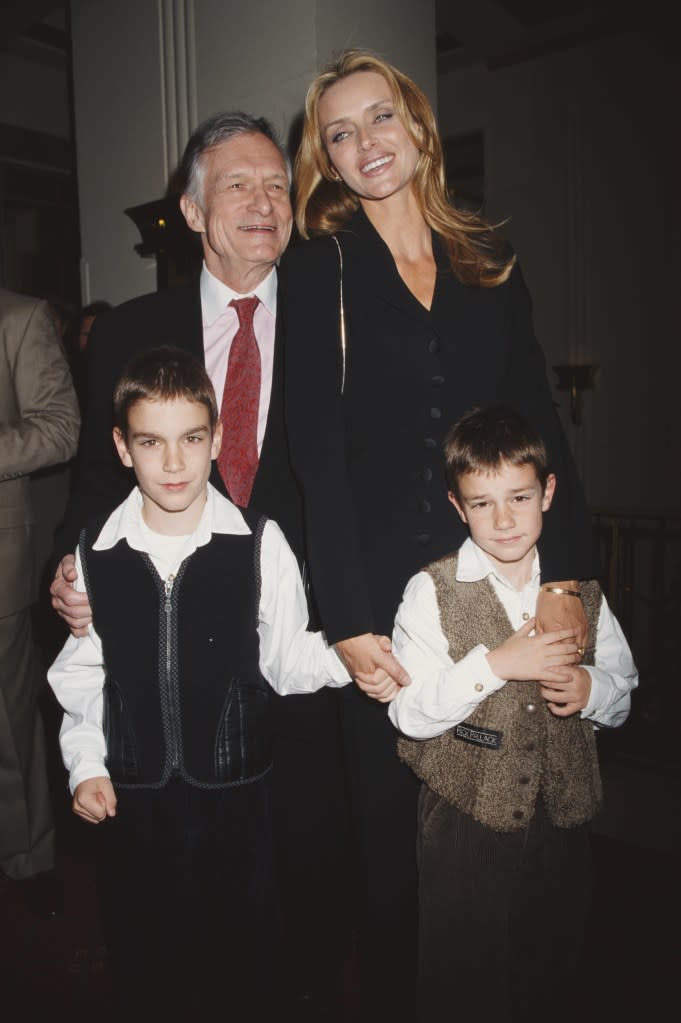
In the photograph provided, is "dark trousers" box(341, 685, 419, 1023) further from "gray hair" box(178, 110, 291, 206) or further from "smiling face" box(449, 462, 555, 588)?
"gray hair" box(178, 110, 291, 206)

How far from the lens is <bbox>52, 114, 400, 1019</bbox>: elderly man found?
167 centimetres

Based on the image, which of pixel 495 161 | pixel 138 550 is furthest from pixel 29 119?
pixel 138 550

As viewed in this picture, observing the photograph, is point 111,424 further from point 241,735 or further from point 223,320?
point 241,735

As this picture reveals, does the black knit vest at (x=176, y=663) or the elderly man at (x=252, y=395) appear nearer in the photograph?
the black knit vest at (x=176, y=663)

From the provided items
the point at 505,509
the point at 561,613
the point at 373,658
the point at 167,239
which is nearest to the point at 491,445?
the point at 505,509

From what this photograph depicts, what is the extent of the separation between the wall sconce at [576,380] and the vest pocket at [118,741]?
19.4ft

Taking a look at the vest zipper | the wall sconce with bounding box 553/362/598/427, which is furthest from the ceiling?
the vest zipper

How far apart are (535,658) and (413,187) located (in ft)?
3.18

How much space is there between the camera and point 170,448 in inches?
55.1

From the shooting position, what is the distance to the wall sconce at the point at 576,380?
664 centimetres

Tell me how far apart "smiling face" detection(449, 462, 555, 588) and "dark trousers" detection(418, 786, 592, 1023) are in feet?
1.60

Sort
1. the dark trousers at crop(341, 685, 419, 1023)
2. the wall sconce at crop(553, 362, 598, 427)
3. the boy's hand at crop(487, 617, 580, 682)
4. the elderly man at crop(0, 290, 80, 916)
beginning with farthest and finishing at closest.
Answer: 1. the wall sconce at crop(553, 362, 598, 427)
2. the elderly man at crop(0, 290, 80, 916)
3. the dark trousers at crop(341, 685, 419, 1023)
4. the boy's hand at crop(487, 617, 580, 682)

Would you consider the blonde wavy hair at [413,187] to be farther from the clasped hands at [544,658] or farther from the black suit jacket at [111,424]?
the clasped hands at [544,658]

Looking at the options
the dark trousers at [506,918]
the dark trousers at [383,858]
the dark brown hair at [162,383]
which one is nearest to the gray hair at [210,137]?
the dark brown hair at [162,383]
